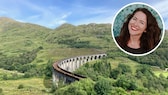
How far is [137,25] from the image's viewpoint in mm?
14258

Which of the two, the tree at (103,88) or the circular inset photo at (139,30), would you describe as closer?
the circular inset photo at (139,30)

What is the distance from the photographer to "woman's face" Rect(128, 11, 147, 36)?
46.6 feet

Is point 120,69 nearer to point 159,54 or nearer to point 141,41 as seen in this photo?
point 159,54

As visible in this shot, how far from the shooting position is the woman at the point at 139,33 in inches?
559

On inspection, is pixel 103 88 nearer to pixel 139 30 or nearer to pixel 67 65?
pixel 139 30

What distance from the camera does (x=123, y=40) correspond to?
14.7 meters

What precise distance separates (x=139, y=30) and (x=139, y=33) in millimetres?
146

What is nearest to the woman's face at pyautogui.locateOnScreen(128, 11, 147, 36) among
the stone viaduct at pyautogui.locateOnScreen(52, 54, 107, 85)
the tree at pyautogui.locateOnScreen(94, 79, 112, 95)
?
the tree at pyautogui.locateOnScreen(94, 79, 112, 95)

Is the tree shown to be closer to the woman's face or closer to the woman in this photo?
the woman

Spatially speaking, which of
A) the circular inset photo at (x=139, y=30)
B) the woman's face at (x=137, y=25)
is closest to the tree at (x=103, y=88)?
the circular inset photo at (x=139, y=30)

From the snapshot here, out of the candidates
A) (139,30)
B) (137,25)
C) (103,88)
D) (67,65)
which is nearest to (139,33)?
(139,30)

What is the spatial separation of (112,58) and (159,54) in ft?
96.9

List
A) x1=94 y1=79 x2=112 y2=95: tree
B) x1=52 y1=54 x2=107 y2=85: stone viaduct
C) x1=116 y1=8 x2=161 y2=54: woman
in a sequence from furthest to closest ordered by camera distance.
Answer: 1. x1=52 y1=54 x2=107 y2=85: stone viaduct
2. x1=94 y1=79 x2=112 y2=95: tree
3. x1=116 y1=8 x2=161 y2=54: woman

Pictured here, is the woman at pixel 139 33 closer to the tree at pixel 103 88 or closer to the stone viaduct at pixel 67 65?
the tree at pixel 103 88
